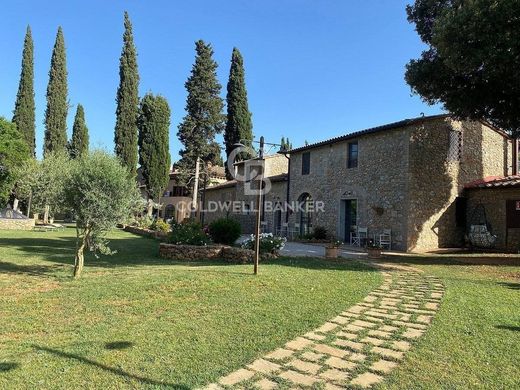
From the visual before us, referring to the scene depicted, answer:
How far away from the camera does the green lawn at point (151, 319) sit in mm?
3400

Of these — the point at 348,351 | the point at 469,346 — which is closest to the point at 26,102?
the point at 348,351

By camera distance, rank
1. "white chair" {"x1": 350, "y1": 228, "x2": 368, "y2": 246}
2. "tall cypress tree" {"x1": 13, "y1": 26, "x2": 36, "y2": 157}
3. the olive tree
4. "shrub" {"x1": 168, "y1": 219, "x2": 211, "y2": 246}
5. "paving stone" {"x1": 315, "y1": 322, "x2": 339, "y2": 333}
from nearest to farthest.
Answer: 1. "paving stone" {"x1": 315, "y1": 322, "x2": 339, "y2": 333}
2. the olive tree
3. "shrub" {"x1": 168, "y1": 219, "x2": 211, "y2": 246}
4. "white chair" {"x1": 350, "y1": 228, "x2": 368, "y2": 246}
5. "tall cypress tree" {"x1": 13, "y1": 26, "x2": 36, "y2": 157}

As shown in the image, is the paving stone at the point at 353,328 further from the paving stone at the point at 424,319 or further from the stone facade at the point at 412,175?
the stone facade at the point at 412,175

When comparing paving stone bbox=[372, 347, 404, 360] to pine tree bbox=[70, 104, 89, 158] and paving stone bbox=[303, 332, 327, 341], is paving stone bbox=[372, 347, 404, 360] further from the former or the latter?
pine tree bbox=[70, 104, 89, 158]

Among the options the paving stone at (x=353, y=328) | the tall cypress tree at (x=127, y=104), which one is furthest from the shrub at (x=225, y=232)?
the tall cypress tree at (x=127, y=104)

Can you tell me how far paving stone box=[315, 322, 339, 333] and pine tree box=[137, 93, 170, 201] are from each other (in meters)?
28.8

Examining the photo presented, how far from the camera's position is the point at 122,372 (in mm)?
3365

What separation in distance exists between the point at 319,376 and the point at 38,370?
245 cm

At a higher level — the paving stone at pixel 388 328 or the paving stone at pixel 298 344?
the paving stone at pixel 388 328

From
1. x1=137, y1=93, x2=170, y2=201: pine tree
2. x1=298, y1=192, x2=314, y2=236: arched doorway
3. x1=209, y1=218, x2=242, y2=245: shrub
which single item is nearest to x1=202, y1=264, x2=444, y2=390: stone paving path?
x1=209, y1=218, x2=242, y2=245: shrub

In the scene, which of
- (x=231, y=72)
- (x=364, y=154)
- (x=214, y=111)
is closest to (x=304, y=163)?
(x=364, y=154)

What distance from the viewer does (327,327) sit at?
15.5 feet

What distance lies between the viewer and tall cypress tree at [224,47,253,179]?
31766 mm

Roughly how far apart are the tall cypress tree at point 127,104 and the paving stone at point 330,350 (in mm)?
29017
